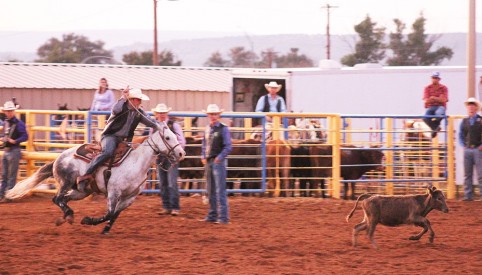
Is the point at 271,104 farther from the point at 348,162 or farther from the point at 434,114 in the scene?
the point at 434,114

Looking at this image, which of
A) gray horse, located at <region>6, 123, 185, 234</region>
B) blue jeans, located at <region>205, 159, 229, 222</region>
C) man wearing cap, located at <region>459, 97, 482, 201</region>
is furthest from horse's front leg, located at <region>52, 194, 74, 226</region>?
man wearing cap, located at <region>459, 97, 482, 201</region>

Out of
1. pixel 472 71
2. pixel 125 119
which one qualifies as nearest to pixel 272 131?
pixel 472 71

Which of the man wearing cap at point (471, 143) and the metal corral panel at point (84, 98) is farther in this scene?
the metal corral panel at point (84, 98)

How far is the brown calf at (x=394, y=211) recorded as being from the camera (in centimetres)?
1017

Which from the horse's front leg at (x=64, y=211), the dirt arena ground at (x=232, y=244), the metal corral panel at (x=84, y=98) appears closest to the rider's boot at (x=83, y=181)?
the horse's front leg at (x=64, y=211)

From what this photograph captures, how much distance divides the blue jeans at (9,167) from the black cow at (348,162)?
201 inches

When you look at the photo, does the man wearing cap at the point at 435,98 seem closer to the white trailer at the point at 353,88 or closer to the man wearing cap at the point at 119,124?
the white trailer at the point at 353,88

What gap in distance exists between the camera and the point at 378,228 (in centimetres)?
1179

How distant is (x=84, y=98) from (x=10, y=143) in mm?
20975

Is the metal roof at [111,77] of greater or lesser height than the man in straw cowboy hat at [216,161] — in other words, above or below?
above

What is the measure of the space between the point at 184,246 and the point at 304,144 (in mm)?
6405

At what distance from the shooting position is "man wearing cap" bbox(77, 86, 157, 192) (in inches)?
440

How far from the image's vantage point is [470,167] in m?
15.6

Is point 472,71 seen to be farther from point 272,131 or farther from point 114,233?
point 114,233
